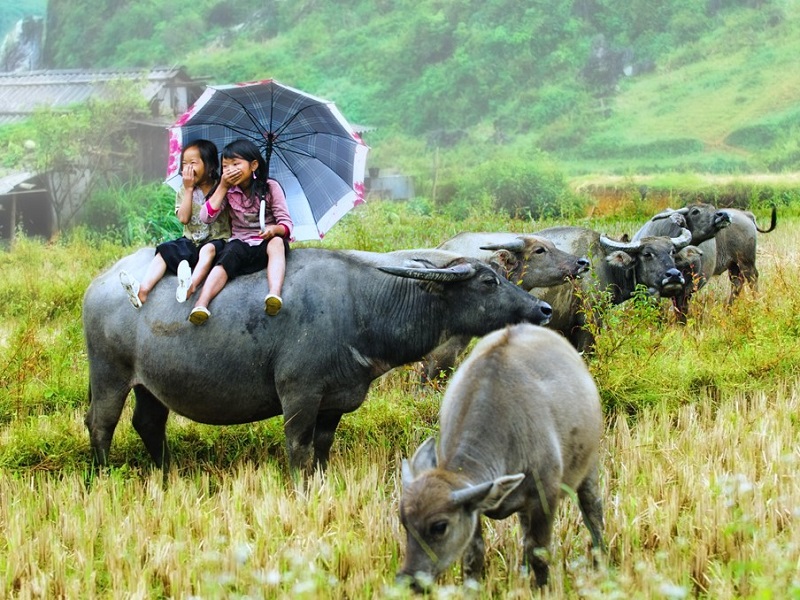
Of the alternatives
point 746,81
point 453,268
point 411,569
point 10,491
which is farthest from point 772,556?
point 746,81

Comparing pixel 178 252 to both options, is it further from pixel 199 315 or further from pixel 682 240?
pixel 682 240

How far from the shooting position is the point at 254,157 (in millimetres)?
5645

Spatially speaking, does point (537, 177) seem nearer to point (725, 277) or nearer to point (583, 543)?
point (725, 277)

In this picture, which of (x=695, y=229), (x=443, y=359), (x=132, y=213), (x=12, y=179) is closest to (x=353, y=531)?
(x=443, y=359)

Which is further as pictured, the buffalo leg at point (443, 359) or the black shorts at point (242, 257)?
the buffalo leg at point (443, 359)

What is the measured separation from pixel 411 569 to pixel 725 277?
32.3ft

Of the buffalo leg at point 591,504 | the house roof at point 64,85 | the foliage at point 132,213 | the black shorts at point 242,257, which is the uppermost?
the house roof at point 64,85

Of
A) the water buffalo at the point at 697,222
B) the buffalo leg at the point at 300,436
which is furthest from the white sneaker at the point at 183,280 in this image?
the water buffalo at the point at 697,222

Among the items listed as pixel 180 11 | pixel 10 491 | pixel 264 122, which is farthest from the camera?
pixel 180 11

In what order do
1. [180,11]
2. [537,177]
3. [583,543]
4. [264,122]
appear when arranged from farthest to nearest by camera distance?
1. [180,11]
2. [537,177]
3. [264,122]
4. [583,543]

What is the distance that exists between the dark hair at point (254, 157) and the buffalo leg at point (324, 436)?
128 centimetres

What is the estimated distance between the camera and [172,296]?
5527 millimetres

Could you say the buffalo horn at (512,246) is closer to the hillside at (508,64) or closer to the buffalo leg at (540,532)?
the buffalo leg at (540,532)

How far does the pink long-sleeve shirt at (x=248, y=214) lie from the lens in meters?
5.65
